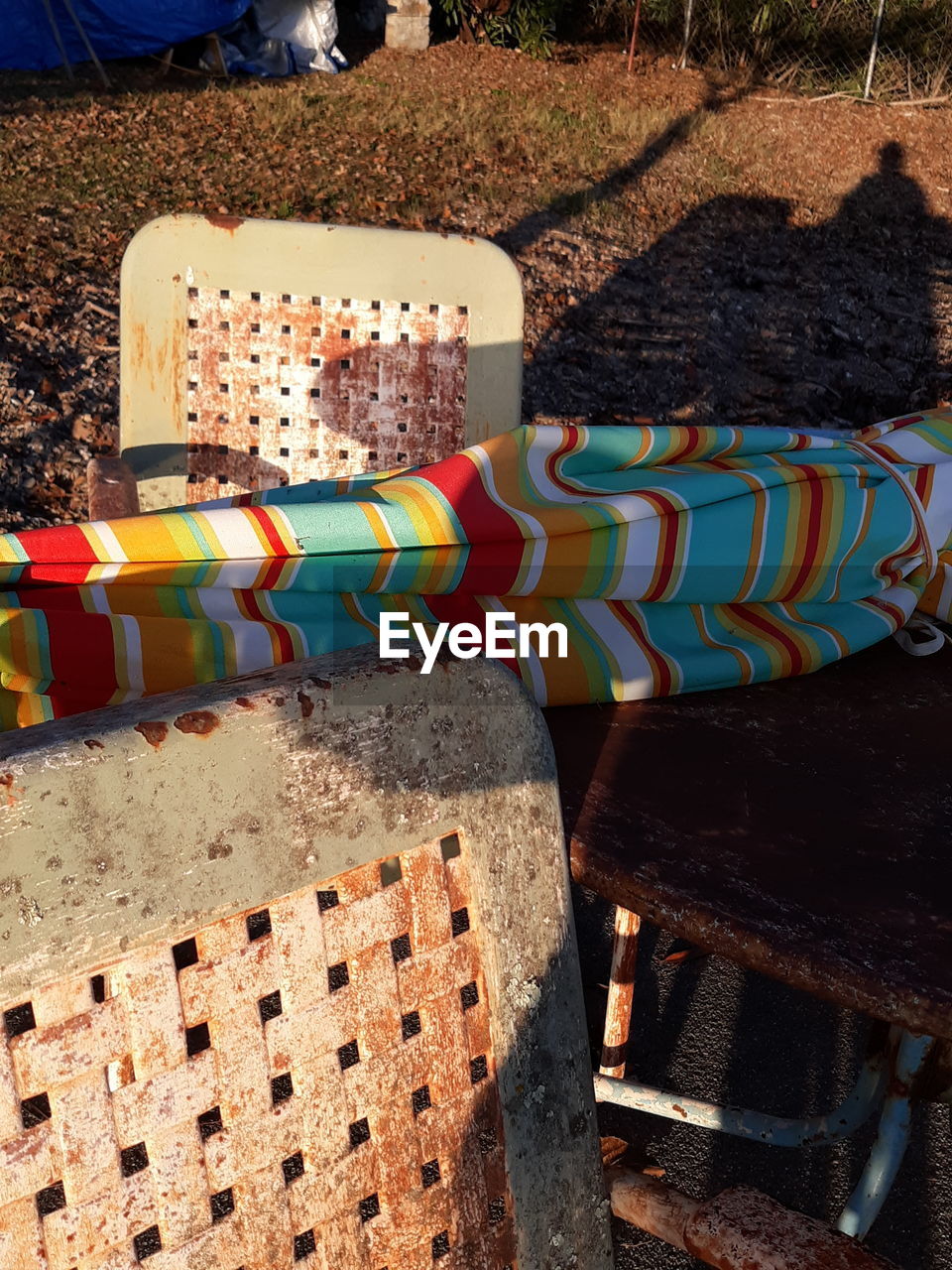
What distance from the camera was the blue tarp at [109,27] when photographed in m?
7.53

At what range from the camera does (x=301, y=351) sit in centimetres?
227

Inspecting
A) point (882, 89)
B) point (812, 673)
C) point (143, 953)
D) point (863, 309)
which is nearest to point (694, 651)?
point (812, 673)

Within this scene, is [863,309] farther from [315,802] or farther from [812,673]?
[315,802]

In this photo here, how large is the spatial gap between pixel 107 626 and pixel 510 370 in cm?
121

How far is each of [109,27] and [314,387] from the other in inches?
267

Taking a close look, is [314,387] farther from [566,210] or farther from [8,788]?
[566,210]

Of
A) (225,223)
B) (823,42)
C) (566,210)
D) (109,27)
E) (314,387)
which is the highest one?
(823,42)

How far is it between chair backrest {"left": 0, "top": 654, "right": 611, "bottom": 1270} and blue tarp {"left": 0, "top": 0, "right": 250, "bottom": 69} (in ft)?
27.0

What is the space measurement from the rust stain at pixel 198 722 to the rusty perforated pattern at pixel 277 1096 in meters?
0.13

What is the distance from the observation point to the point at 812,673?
1641 millimetres

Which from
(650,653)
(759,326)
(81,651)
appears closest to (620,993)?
(650,653)

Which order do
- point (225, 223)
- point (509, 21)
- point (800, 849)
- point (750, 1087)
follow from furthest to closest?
point (509, 21) < point (225, 223) < point (750, 1087) < point (800, 849)

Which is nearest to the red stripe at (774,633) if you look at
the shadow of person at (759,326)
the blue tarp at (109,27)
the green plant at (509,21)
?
the shadow of person at (759,326)

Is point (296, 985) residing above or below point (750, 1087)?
above
